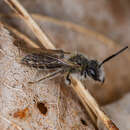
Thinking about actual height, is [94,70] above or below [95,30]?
below

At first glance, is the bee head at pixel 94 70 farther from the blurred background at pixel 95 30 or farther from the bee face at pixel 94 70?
the blurred background at pixel 95 30

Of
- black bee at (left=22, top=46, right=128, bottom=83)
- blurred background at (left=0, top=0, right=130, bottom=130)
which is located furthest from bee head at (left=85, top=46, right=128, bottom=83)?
blurred background at (left=0, top=0, right=130, bottom=130)

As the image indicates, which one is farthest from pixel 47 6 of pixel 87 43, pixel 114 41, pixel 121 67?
pixel 121 67

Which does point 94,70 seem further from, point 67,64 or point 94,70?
point 67,64

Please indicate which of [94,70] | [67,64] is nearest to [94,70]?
[94,70]

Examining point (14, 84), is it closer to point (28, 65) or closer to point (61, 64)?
point (28, 65)

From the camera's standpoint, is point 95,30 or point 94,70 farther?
point 95,30
